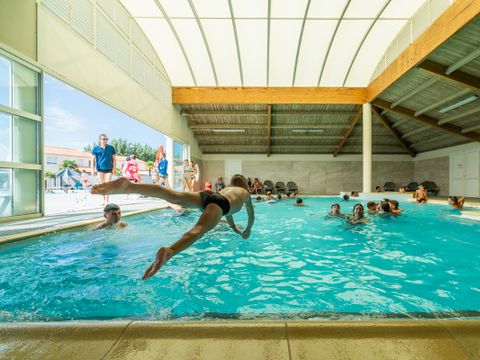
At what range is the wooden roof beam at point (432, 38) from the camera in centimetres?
761

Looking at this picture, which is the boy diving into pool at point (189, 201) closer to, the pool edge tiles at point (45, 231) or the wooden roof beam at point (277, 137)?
the pool edge tiles at point (45, 231)

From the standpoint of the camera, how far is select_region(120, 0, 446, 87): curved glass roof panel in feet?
35.6

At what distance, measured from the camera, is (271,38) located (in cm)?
1248

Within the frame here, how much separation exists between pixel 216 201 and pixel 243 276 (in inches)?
44.2

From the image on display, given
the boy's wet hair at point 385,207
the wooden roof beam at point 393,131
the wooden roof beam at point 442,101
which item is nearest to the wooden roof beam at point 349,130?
the wooden roof beam at point 393,131

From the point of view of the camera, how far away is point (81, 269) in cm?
369

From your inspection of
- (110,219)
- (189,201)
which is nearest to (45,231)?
(110,219)

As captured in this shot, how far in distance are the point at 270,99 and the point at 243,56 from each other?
264 centimetres

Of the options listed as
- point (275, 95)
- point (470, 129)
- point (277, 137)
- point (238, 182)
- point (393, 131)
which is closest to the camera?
point (238, 182)

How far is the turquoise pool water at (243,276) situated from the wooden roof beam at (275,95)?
33.2 feet

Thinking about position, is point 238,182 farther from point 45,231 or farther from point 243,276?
point 45,231

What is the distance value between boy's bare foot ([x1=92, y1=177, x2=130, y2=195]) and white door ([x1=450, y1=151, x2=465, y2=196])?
20.1 metres

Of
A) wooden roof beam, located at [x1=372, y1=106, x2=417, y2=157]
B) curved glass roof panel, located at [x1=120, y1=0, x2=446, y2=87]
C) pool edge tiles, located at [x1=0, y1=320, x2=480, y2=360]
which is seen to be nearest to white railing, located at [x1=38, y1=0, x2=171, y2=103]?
curved glass roof panel, located at [x1=120, y1=0, x2=446, y2=87]

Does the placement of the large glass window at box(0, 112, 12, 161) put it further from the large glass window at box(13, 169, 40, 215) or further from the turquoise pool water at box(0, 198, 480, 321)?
the turquoise pool water at box(0, 198, 480, 321)
